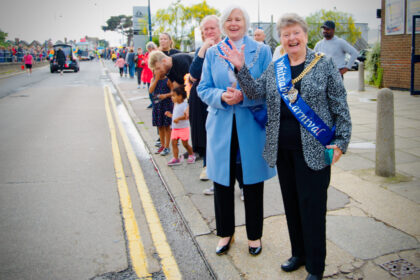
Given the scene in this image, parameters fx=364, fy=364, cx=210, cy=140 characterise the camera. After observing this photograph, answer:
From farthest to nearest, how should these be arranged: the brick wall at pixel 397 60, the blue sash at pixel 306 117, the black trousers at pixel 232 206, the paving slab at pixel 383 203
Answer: the brick wall at pixel 397 60
the paving slab at pixel 383 203
the black trousers at pixel 232 206
the blue sash at pixel 306 117

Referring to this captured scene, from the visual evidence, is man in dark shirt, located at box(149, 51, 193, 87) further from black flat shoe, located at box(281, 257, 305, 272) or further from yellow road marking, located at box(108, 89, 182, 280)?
black flat shoe, located at box(281, 257, 305, 272)

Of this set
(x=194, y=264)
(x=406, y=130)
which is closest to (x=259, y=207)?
(x=194, y=264)

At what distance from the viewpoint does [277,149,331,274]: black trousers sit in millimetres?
2555

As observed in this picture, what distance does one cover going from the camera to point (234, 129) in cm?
300

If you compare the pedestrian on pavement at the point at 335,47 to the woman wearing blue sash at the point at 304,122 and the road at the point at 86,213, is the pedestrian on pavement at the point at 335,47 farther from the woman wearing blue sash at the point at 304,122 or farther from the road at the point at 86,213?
the woman wearing blue sash at the point at 304,122

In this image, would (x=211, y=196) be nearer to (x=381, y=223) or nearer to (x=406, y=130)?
(x=381, y=223)

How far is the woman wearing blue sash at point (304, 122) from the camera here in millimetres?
2453

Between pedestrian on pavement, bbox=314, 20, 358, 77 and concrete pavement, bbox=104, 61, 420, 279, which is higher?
pedestrian on pavement, bbox=314, 20, 358, 77

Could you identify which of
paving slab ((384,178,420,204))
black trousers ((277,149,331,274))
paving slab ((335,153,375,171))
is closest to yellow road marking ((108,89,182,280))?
black trousers ((277,149,331,274))

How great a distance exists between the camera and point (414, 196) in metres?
4.12

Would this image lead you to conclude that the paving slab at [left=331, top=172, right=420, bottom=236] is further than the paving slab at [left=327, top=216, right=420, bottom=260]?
Yes

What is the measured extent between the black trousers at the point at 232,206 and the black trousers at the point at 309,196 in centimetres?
39

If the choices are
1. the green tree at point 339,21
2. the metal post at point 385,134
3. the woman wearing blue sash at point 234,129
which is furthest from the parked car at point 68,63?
the woman wearing blue sash at point 234,129

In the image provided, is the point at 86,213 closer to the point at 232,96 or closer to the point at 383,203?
the point at 232,96
